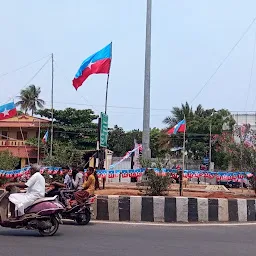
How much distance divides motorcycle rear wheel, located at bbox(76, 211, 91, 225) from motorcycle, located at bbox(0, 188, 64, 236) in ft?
5.77

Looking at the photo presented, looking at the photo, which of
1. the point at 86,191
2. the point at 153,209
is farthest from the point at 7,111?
the point at 153,209

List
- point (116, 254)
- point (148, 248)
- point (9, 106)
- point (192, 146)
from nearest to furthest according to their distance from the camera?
point (116, 254), point (148, 248), point (9, 106), point (192, 146)

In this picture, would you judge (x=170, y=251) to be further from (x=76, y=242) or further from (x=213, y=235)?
(x=213, y=235)

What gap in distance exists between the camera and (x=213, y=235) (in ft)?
32.6

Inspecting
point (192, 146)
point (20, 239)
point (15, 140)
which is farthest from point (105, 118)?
point (192, 146)

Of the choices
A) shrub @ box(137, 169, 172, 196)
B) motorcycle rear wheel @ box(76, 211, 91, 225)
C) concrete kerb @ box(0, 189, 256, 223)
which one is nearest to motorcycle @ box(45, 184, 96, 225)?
motorcycle rear wheel @ box(76, 211, 91, 225)

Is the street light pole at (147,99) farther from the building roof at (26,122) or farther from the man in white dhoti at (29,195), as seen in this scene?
the building roof at (26,122)

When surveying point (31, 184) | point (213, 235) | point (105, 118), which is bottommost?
point (213, 235)

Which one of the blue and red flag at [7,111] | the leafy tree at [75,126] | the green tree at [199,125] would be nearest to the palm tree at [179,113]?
the green tree at [199,125]

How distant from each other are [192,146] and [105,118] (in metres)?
42.3

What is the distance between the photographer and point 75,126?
164 ft

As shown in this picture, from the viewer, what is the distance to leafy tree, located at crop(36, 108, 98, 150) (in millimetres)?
49125

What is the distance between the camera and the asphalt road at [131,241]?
7613mm

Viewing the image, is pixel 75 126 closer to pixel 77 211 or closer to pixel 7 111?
pixel 7 111
